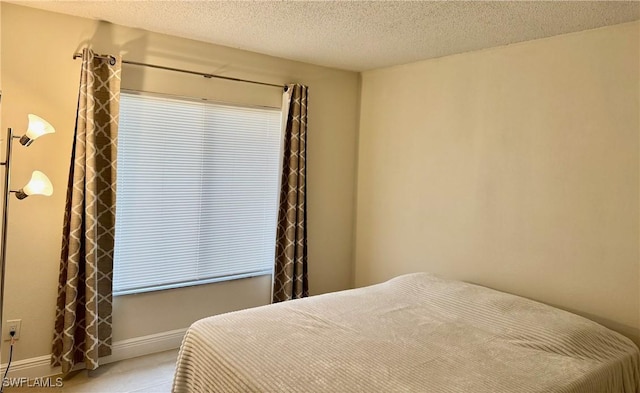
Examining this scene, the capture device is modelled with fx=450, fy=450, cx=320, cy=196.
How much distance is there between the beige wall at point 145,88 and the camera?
2.71 meters

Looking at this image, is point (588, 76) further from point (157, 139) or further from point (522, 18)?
point (157, 139)

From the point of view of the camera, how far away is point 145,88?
10.2ft

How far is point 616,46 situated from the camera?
251 centimetres

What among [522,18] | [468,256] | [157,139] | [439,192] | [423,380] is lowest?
[423,380]

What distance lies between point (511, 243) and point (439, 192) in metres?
0.68

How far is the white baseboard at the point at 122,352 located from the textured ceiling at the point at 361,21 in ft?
7.07

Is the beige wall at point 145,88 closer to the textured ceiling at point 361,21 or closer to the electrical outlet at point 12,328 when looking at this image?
the electrical outlet at point 12,328

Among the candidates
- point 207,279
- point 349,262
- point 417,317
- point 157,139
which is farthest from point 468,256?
point 157,139

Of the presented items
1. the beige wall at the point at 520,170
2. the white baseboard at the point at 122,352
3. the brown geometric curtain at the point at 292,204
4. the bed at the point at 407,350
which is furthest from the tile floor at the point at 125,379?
the beige wall at the point at 520,170

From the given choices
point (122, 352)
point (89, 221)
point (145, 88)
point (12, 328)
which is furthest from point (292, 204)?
point (12, 328)

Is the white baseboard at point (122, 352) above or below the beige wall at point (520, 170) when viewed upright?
below

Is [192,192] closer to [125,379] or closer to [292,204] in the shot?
[292,204]

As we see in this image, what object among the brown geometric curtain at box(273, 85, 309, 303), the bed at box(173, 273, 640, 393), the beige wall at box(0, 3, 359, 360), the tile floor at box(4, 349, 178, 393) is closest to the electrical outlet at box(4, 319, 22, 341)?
the beige wall at box(0, 3, 359, 360)

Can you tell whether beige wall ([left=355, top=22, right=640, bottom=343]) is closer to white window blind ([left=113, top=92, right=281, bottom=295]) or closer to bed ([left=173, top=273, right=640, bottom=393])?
bed ([left=173, top=273, right=640, bottom=393])
